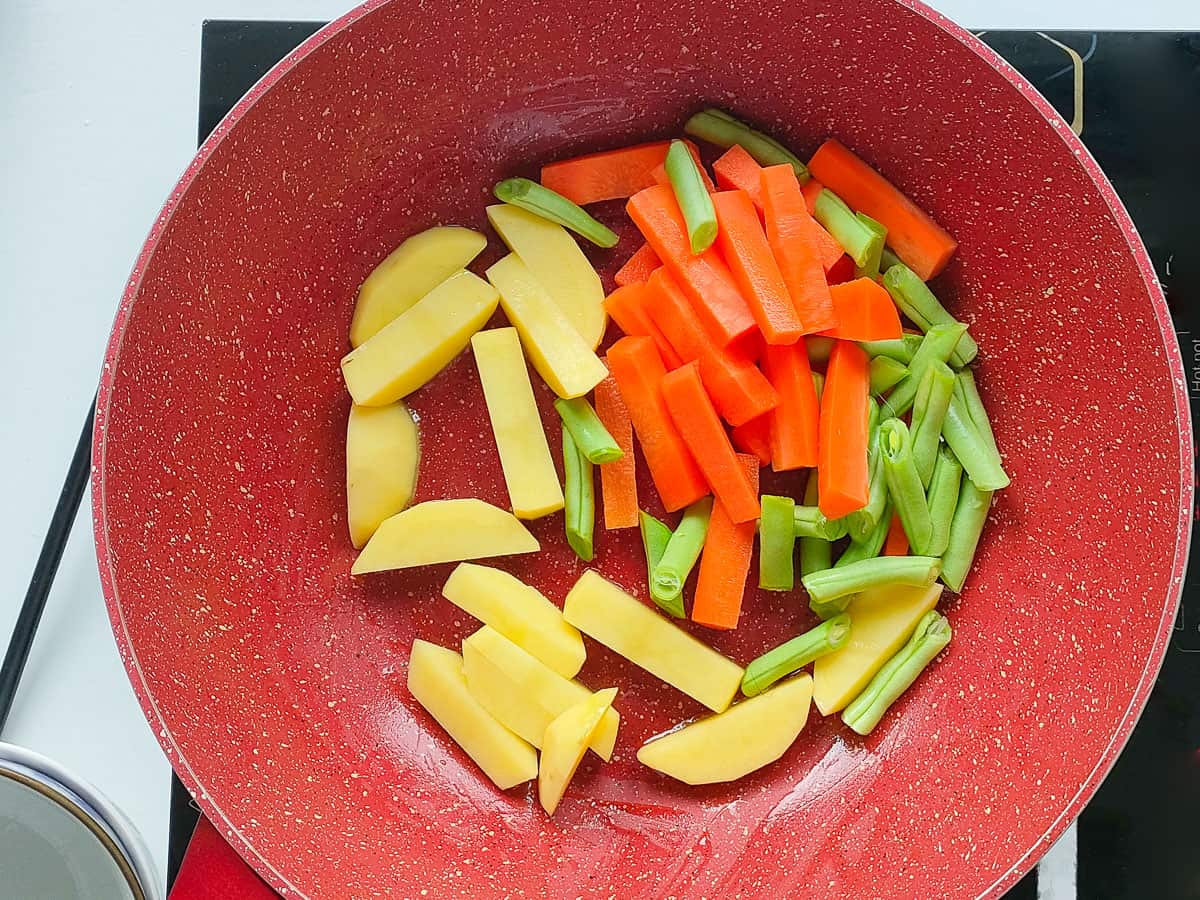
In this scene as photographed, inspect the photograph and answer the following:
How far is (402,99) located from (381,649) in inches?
28.3

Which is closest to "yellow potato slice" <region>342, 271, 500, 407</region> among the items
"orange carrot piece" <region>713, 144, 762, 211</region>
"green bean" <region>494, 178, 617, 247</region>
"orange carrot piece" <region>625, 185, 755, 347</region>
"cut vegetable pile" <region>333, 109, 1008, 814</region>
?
"cut vegetable pile" <region>333, 109, 1008, 814</region>

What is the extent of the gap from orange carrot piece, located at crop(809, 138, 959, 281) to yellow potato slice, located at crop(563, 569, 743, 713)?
0.57 metres

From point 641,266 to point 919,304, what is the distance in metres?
0.36

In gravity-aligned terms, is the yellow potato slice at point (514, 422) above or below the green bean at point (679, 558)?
above

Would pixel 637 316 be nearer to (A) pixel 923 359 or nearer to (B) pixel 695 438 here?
(B) pixel 695 438

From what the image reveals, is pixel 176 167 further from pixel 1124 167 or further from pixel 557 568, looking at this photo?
pixel 1124 167

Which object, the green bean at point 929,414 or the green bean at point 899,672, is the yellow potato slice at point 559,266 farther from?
the green bean at point 899,672

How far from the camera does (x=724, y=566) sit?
4.41 ft

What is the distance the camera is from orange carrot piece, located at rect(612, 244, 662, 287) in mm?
1388

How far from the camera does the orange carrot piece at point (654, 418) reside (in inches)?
52.9

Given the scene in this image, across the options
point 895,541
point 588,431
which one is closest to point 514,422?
point 588,431

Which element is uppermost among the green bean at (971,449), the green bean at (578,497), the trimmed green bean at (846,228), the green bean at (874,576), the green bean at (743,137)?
the green bean at (743,137)

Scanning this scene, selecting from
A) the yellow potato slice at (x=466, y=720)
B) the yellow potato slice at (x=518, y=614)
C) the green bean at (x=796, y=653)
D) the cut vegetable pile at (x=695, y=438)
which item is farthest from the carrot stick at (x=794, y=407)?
the yellow potato slice at (x=466, y=720)

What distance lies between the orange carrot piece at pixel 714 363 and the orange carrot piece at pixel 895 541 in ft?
0.76
